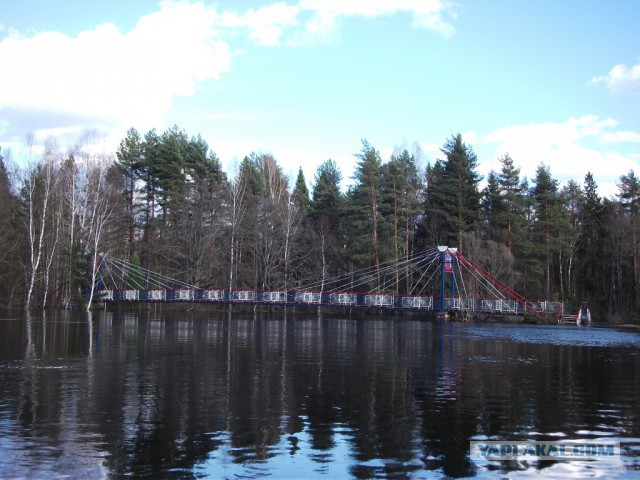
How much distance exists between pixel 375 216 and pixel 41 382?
42332 millimetres

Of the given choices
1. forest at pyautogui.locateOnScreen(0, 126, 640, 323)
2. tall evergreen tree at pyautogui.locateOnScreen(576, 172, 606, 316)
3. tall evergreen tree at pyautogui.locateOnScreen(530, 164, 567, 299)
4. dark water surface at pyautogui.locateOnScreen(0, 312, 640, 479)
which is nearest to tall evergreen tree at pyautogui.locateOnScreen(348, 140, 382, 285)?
forest at pyautogui.locateOnScreen(0, 126, 640, 323)

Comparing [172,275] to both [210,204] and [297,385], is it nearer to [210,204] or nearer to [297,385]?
[210,204]

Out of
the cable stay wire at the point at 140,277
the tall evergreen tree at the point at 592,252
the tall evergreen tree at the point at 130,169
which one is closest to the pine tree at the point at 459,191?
the tall evergreen tree at the point at 592,252

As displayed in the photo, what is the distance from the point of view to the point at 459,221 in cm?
5047

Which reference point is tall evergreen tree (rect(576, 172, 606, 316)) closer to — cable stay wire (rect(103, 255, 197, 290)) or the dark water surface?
cable stay wire (rect(103, 255, 197, 290))

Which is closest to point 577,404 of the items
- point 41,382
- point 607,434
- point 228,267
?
point 607,434

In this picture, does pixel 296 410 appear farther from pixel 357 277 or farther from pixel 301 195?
pixel 301 195

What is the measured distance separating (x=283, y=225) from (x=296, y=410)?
43657 mm

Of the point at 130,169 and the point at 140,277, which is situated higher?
the point at 130,169

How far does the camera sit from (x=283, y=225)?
53656 mm

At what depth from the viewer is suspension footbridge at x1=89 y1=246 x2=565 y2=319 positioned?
43281 mm

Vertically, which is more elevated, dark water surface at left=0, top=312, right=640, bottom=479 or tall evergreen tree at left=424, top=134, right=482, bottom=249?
tall evergreen tree at left=424, top=134, right=482, bottom=249

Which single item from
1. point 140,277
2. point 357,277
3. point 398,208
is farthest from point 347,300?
point 140,277

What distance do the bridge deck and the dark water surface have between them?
22.9 meters
